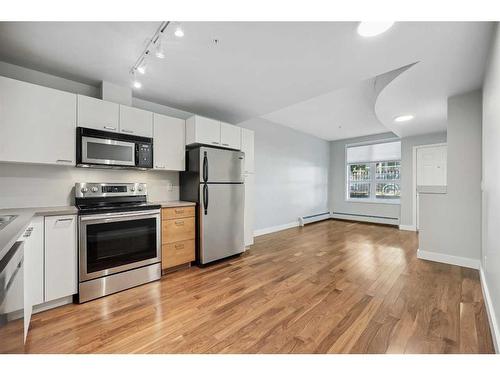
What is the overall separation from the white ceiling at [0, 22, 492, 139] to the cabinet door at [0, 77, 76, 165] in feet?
1.25

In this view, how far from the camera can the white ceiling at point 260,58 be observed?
1.72 meters

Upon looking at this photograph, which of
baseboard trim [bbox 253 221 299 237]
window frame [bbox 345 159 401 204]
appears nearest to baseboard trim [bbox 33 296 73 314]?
baseboard trim [bbox 253 221 299 237]

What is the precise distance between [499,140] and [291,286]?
2.12m

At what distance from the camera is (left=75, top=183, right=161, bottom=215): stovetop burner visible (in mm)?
2236

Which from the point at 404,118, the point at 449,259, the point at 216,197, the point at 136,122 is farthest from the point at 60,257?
the point at 404,118

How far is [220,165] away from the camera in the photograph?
314 centimetres

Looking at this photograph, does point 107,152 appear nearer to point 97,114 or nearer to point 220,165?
point 97,114

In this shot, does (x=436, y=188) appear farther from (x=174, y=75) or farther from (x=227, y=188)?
(x=174, y=75)

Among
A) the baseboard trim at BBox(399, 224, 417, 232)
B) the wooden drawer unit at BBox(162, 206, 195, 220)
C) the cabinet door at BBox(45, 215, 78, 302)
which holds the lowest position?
the baseboard trim at BBox(399, 224, 417, 232)

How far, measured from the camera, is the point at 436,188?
10.4 ft

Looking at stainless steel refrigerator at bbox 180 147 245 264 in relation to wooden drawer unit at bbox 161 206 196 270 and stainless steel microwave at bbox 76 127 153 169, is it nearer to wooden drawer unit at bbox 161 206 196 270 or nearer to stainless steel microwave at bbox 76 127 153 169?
wooden drawer unit at bbox 161 206 196 270

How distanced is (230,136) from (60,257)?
97.9 inches

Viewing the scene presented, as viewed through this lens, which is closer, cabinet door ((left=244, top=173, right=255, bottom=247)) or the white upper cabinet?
the white upper cabinet
